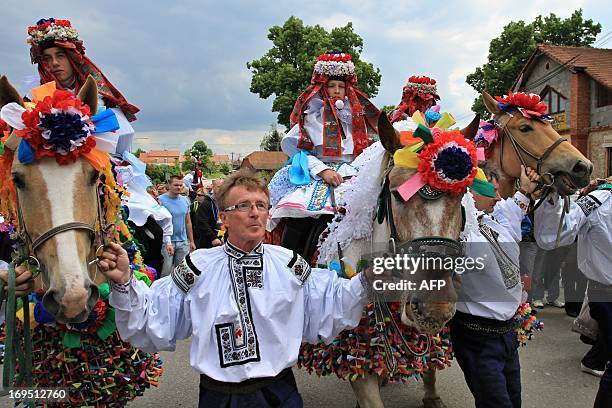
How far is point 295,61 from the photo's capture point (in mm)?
22938

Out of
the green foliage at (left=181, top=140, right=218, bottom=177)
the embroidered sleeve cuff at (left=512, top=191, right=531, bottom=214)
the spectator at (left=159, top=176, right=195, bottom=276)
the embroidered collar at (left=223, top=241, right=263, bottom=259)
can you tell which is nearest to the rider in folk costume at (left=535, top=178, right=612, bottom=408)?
the embroidered sleeve cuff at (left=512, top=191, right=531, bottom=214)

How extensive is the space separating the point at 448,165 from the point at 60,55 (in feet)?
8.55

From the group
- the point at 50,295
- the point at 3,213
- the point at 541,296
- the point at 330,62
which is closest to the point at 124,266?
the point at 50,295

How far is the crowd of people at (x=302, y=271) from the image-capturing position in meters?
2.11

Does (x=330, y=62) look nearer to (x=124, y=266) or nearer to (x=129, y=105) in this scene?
(x=129, y=105)

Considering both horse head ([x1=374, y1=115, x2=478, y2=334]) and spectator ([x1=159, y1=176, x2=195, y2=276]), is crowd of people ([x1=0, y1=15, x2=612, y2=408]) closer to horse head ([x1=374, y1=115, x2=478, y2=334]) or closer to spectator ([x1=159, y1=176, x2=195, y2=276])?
horse head ([x1=374, y1=115, x2=478, y2=334])

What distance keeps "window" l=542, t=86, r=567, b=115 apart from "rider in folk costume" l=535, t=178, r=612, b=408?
73.5ft

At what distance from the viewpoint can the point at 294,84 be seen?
72.0ft

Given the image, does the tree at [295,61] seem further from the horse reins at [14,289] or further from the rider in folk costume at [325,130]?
the horse reins at [14,289]

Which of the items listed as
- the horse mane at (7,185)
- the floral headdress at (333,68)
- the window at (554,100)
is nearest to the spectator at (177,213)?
the floral headdress at (333,68)

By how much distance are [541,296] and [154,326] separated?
759cm

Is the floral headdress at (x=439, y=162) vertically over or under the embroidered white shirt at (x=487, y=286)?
over

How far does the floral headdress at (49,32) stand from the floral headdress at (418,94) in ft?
10.3

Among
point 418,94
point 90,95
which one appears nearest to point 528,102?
point 418,94
